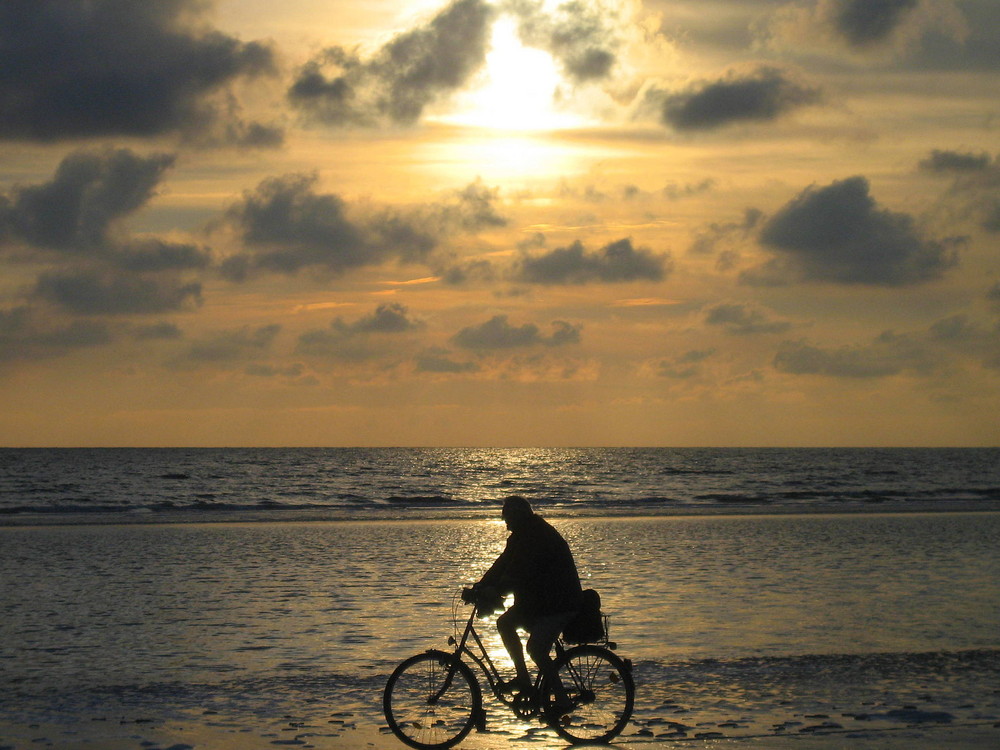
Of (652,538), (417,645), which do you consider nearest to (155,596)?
(417,645)

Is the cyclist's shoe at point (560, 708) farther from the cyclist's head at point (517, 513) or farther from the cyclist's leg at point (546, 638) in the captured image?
the cyclist's head at point (517, 513)

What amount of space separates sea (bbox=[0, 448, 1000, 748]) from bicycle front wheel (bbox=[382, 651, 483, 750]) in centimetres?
48

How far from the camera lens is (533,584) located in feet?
29.2

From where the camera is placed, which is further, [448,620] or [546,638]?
[448,620]

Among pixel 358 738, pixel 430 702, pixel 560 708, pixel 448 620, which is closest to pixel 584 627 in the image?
pixel 560 708

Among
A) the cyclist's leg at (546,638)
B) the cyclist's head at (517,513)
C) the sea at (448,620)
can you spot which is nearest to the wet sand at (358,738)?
the sea at (448,620)

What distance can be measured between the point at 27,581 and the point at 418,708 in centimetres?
1483

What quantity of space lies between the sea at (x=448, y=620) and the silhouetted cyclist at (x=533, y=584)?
0.96 m

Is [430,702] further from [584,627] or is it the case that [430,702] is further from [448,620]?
[448,620]

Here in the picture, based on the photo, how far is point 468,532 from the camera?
3550 centimetres

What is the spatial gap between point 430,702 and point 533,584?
1.40 m

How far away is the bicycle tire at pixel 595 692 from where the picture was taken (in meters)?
9.12

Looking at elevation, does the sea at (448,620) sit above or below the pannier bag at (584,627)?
below

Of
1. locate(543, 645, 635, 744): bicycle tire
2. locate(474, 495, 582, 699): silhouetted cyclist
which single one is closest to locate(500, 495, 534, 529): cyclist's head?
locate(474, 495, 582, 699): silhouetted cyclist
